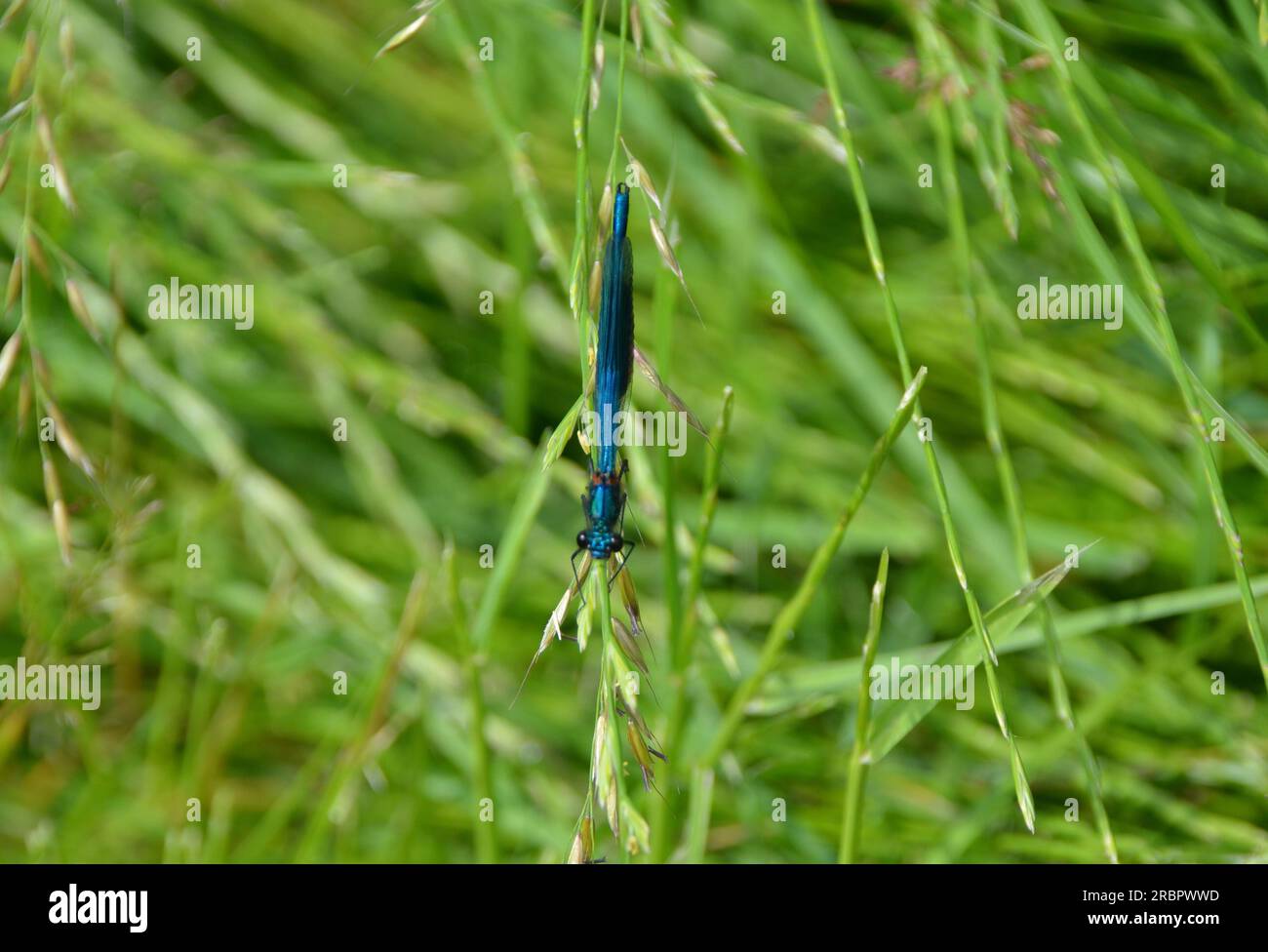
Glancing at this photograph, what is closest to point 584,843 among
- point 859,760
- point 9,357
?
point 859,760

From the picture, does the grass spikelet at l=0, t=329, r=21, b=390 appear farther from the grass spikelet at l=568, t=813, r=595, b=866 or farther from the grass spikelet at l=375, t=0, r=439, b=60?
the grass spikelet at l=568, t=813, r=595, b=866

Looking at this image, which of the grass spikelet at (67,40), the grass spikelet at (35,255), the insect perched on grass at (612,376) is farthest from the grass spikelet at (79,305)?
the insect perched on grass at (612,376)

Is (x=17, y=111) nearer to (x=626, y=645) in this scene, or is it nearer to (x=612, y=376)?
(x=612, y=376)

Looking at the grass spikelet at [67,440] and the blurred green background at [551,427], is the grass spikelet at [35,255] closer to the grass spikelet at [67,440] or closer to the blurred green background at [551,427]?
the grass spikelet at [67,440]
